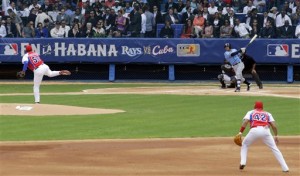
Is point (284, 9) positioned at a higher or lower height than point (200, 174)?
higher

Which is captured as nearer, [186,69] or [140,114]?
[140,114]

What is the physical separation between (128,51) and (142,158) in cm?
2119

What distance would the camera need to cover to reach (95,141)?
21.8 m

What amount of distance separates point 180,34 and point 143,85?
118 inches

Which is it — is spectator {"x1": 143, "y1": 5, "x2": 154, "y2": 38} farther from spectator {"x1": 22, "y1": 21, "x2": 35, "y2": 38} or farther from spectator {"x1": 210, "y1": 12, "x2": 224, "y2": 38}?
spectator {"x1": 22, "y1": 21, "x2": 35, "y2": 38}

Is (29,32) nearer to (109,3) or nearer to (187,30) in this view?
(109,3)

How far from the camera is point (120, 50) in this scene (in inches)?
1576

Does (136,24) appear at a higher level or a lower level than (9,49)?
higher

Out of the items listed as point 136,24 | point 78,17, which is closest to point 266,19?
point 136,24

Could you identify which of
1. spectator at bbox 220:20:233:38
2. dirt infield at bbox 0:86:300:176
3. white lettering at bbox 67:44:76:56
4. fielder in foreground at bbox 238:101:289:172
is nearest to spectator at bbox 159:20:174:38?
spectator at bbox 220:20:233:38

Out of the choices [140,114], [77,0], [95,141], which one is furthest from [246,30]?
[95,141]

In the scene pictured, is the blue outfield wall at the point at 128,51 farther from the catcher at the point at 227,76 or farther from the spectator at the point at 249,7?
the catcher at the point at 227,76

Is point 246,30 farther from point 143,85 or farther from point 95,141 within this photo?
point 95,141

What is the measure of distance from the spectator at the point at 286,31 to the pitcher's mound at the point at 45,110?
12812mm
